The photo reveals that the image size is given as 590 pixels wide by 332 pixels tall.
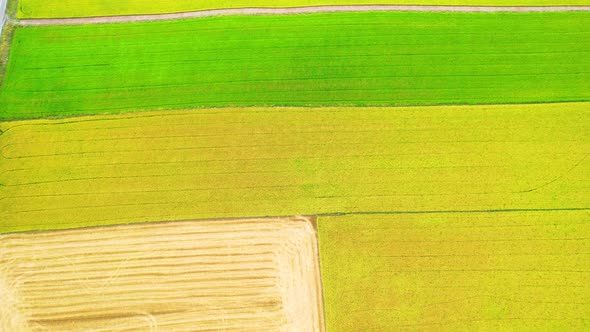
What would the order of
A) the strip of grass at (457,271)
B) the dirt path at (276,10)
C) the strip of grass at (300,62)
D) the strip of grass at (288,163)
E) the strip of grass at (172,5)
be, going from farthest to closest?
the strip of grass at (172,5) → the dirt path at (276,10) → the strip of grass at (300,62) → the strip of grass at (288,163) → the strip of grass at (457,271)

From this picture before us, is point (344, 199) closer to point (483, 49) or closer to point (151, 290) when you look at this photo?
point (151, 290)

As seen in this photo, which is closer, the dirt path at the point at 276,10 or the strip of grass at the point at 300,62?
the strip of grass at the point at 300,62

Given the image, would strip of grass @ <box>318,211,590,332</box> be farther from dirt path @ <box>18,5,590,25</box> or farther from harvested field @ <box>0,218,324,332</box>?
dirt path @ <box>18,5,590,25</box>

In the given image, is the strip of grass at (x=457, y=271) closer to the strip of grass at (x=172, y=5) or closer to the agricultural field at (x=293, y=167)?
the agricultural field at (x=293, y=167)

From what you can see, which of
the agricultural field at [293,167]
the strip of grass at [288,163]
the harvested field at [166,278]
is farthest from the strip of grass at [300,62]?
the harvested field at [166,278]

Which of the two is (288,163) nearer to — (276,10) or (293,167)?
(293,167)

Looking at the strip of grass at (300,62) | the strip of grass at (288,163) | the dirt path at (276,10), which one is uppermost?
the dirt path at (276,10)

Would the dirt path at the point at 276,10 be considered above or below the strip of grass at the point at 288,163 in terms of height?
above
